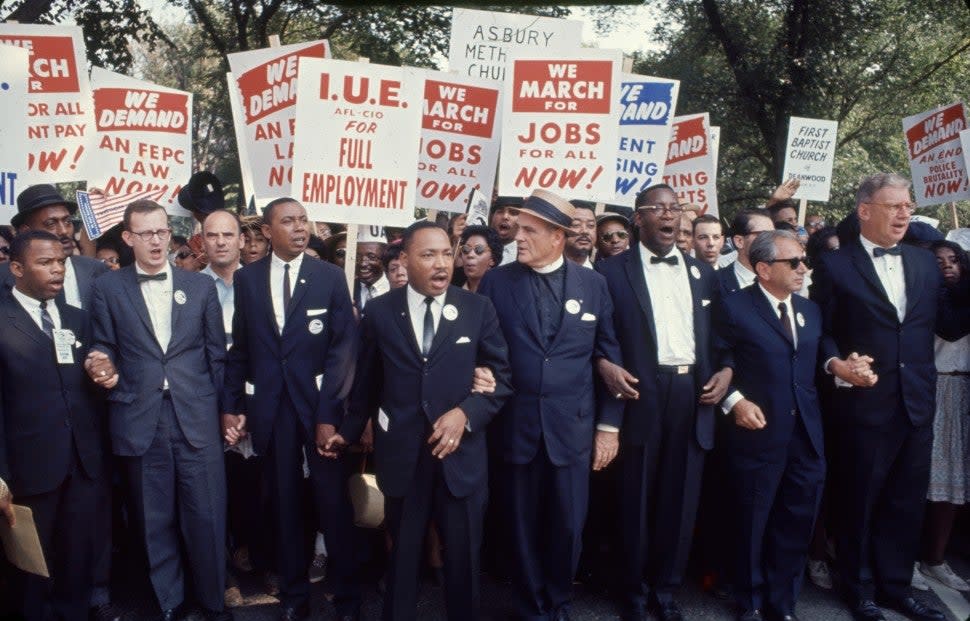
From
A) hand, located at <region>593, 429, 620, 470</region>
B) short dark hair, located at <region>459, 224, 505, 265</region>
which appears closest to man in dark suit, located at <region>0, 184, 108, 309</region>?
short dark hair, located at <region>459, 224, 505, 265</region>

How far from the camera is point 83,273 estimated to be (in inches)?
212

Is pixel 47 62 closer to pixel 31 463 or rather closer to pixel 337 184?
pixel 337 184

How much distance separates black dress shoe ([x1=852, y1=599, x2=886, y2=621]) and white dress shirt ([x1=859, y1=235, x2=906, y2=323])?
5.35 feet

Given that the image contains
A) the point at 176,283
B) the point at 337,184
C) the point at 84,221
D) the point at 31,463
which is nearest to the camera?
the point at 31,463

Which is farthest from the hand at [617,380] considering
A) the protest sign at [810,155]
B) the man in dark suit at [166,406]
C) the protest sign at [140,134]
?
the protest sign at [810,155]

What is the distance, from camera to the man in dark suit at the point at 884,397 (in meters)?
5.30

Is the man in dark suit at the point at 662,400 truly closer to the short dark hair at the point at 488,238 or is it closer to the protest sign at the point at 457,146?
the short dark hair at the point at 488,238

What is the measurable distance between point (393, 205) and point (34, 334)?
7.48 feet

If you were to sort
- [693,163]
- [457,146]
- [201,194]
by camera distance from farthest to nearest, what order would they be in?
1. [693,163]
2. [201,194]
3. [457,146]

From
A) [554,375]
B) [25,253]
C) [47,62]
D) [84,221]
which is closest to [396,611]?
[554,375]

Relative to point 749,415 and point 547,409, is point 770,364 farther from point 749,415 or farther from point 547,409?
point 547,409

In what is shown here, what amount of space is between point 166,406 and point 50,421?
0.56 m

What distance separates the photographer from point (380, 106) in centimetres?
602

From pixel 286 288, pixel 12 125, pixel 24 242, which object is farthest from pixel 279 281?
pixel 12 125
